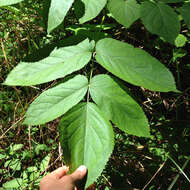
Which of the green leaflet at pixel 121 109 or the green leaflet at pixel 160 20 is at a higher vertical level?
the green leaflet at pixel 160 20

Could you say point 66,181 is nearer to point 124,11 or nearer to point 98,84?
point 98,84

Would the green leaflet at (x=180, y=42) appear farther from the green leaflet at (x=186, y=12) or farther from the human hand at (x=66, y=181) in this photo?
the human hand at (x=66, y=181)

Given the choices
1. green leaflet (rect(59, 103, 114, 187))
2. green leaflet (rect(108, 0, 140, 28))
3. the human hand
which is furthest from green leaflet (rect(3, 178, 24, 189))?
green leaflet (rect(108, 0, 140, 28))

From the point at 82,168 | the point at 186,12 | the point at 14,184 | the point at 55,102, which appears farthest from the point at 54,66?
the point at 14,184

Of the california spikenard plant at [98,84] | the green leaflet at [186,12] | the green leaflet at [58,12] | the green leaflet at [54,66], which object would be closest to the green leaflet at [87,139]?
the california spikenard plant at [98,84]

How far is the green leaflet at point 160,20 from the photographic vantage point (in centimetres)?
94

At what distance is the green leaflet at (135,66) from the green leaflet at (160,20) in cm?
11

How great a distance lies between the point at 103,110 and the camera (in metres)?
0.91

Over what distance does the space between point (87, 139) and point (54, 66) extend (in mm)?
375

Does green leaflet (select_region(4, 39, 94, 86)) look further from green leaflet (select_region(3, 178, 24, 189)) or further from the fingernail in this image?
green leaflet (select_region(3, 178, 24, 189))

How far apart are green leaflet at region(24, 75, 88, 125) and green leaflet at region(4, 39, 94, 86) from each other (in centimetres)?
6

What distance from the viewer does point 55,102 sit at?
36.4 inches

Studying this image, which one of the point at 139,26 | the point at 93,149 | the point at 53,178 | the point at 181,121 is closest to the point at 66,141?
the point at 93,149

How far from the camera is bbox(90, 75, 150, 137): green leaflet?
2.91 feet
